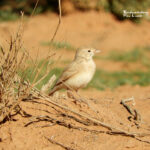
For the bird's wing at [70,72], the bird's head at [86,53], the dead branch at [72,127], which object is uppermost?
the bird's head at [86,53]

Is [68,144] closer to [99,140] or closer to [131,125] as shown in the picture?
Result: [99,140]

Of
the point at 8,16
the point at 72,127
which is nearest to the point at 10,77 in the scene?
the point at 72,127

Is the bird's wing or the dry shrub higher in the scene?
the dry shrub

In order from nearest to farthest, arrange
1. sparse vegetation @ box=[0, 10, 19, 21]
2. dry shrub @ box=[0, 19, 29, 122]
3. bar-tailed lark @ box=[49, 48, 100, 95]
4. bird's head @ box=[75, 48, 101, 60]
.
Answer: dry shrub @ box=[0, 19, 29, 122], bar-tailed lark @ box=[49, 48, 100, 95], bird's head @ box=[75, 48, 101, 60], sparse vegetation @ box=[0, 10, 19, 21]

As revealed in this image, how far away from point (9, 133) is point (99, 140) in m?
1.07

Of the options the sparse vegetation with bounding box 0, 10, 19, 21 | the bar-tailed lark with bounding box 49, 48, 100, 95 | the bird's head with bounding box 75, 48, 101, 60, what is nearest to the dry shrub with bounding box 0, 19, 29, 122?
the bar-tailed lark with bounding box 49, 48, 100, 95

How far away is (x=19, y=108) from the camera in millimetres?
4195

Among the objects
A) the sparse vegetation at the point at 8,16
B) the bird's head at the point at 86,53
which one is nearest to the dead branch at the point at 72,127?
the bird's head at the point at 86,53

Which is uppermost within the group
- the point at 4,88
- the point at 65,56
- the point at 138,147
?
the point at 4,88

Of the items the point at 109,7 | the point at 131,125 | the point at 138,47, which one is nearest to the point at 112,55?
the point at 138,47

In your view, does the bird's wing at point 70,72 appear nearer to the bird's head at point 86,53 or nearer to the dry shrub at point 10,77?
the bird's head at point 86,53

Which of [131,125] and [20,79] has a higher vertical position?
[20,79]

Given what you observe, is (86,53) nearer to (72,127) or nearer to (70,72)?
(70,72)

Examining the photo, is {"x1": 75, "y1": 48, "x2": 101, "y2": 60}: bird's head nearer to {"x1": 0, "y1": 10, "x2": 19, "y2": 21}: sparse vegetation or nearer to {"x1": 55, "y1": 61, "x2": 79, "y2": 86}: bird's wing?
{"x1": 55, "y1": 61, "x2": 79, "y2": 86}: bird's wing
